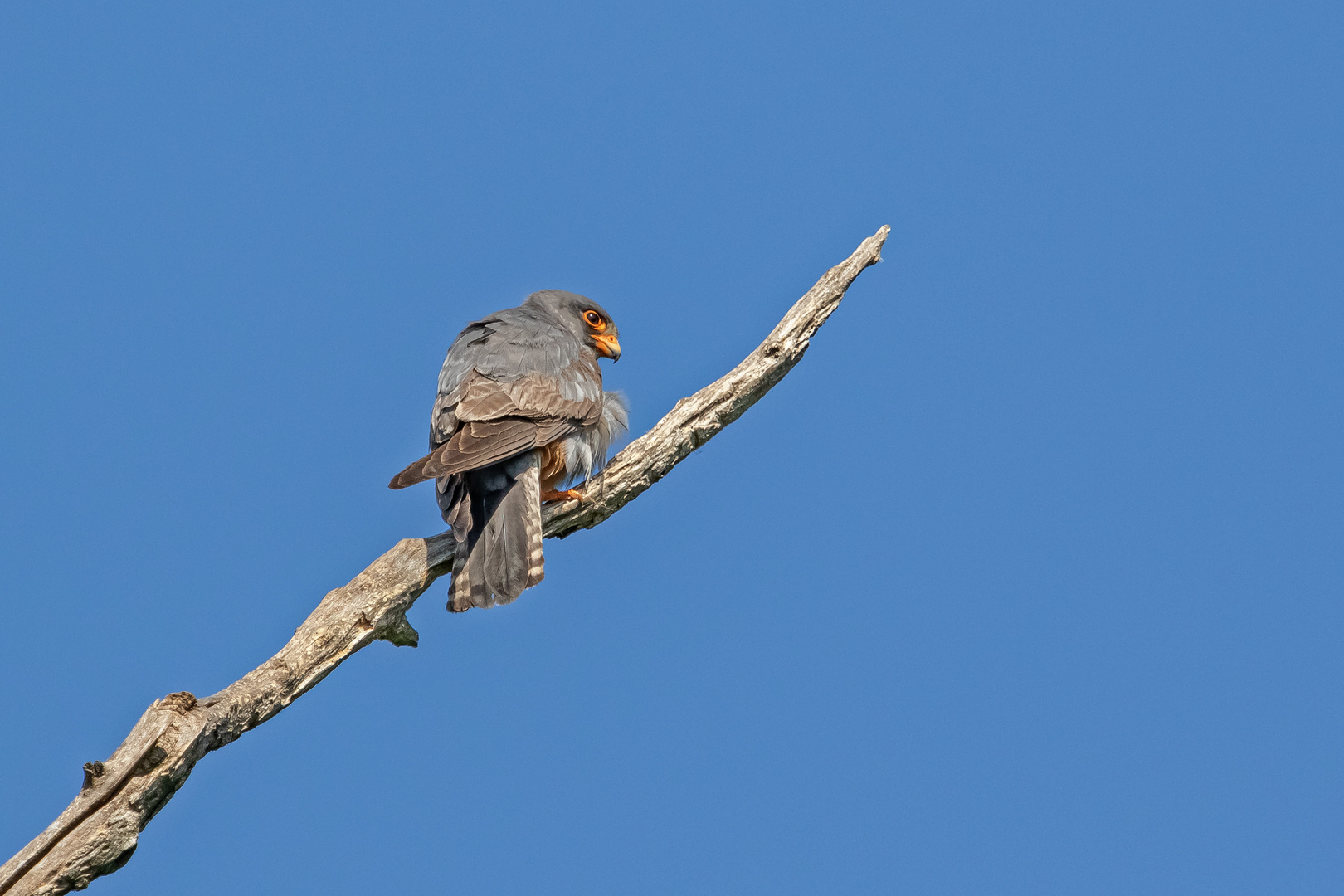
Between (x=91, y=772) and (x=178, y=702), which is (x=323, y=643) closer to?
(x=178, y=702)

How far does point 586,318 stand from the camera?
7.00 metres

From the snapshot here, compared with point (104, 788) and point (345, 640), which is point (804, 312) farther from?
point (104, 788)

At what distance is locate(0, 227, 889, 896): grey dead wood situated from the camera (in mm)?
4105

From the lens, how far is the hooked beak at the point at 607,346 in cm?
696

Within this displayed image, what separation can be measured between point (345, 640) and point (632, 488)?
165 centimetres

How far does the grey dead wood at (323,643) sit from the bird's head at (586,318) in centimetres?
138

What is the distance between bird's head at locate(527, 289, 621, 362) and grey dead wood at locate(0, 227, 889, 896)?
1.38 m

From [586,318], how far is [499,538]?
7.29 ft

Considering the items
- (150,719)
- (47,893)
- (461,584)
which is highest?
(461,584)

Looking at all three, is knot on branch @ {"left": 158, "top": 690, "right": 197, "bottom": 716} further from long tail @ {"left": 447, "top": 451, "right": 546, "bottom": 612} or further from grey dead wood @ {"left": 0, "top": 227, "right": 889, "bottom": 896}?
long tail @ {"left": 447, "top": 451, "right": 546, "bottom": 612}

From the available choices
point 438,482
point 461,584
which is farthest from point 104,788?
point 438,482

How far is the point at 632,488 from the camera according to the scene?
574 centimetres

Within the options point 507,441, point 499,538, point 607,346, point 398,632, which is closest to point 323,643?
point 398,632

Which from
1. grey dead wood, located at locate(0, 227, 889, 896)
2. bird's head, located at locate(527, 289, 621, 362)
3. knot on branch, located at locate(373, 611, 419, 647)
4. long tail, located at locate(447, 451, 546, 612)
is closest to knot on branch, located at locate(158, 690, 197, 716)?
grey dead wood, located at locate(0, 227, 889, 896)
